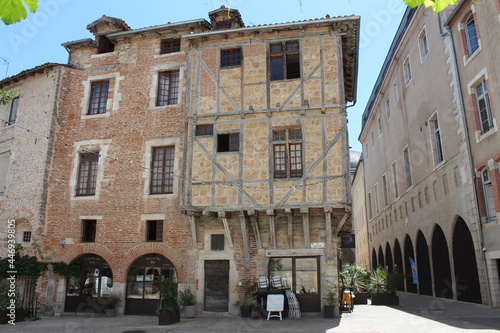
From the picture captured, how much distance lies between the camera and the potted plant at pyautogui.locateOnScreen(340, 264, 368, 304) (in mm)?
16750

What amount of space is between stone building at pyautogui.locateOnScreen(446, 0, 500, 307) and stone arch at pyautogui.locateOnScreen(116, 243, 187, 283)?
389 inches

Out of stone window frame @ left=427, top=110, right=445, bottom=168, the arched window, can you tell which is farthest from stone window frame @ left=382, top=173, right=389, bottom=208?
the arched window

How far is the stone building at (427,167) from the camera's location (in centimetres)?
1481

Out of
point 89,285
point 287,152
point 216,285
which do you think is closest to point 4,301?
point 89,285

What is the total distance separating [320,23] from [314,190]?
5704 millimetres

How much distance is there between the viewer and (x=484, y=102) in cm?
1355

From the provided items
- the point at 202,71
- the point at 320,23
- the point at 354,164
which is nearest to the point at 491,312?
the point at 320,23

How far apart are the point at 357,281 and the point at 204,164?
8.66 m

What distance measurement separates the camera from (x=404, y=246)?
22984mm

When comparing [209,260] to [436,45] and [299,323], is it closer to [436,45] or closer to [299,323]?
[299,323]

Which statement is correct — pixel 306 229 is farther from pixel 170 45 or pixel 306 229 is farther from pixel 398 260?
pixel 398 260

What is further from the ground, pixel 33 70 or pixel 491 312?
pixel 33 70

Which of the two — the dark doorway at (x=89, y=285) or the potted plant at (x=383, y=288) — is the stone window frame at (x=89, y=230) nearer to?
the dark doorway at (x=89, y=285)

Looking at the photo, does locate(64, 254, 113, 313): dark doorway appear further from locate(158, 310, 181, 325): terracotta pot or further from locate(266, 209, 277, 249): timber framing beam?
locate(266, 209, 277, 249): timber framing beam
